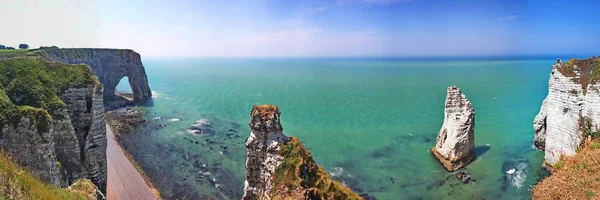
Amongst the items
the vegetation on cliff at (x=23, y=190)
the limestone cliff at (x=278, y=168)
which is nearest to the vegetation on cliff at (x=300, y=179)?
the limestone cliff at (x=278, y=168)

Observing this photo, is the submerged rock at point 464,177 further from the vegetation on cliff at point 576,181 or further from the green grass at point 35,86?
the green grass at point 35,86

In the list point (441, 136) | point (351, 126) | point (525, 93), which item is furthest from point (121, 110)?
point (525, 93)

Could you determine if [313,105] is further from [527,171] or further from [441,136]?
[527,171]

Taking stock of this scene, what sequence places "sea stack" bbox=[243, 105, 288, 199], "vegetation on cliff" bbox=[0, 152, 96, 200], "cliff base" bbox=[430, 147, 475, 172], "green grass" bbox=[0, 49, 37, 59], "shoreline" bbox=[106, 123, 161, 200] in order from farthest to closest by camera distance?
"green grass" bbox=[0, 49, 37, 59]
"cliff base" bbox=[430, 147, 475, 172]
"shoreline" bbox=[106, 123, 161, 200]
"sea stack" bbox=[243, 105, 288, 199]
"vegetation on cliff" bbox=[0, 152, 96, 200]

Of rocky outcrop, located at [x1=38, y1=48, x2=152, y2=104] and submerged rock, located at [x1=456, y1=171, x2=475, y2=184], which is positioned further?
rocky outcrop, located at [x1=38, y1=48, x2=152, y2=104]

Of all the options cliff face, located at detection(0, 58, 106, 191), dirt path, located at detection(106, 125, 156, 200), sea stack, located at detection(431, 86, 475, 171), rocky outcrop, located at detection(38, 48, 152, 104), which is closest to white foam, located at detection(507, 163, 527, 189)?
sea stack, located at detection(431, 86, 475, 171)

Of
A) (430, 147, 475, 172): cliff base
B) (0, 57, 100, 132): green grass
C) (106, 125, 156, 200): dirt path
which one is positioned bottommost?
(106, 125, 156, 200): dirt path

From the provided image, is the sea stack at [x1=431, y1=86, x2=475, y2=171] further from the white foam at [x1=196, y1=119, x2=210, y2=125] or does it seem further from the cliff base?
the white foam at [x1=196, y1=119, x2=210, y2=125]

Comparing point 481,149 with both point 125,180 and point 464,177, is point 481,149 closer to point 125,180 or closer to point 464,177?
point 464,177
